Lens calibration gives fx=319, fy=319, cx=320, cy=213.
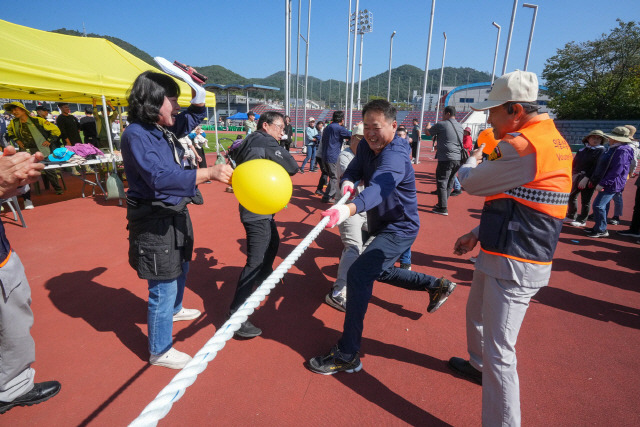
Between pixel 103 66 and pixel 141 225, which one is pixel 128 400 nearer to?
pixel 141 225

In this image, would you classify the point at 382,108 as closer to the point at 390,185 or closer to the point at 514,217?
the point at 390,185

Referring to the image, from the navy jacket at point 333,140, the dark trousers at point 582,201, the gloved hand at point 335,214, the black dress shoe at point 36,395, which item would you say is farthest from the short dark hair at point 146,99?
the dark trousers at point 582,201

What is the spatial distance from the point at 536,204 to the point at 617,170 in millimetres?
6342

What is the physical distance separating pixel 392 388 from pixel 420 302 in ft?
5.05

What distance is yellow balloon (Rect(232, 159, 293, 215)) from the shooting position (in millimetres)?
2014

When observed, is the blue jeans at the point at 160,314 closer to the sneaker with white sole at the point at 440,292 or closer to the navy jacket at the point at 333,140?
the sneaker with white sole at the point at 440,292

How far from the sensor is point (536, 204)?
76.9 inches

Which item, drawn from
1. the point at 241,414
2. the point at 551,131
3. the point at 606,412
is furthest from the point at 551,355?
the point at 241,414

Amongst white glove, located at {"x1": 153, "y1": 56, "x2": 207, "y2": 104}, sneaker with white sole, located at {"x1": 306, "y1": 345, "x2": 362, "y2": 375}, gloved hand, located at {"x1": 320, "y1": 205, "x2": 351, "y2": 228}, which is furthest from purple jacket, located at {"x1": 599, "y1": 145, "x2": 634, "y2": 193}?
white glove, located at {"x1": 153, "y1": 56, "x2": 207, "y2": 104}

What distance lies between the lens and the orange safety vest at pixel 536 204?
1.90 m

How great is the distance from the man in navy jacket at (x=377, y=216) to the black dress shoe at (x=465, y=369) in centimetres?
87

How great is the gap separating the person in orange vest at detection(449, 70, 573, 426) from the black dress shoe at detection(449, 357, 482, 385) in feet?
2.29

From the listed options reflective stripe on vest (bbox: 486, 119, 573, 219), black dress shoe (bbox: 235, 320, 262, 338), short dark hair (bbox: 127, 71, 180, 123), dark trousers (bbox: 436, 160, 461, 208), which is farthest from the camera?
dark trousers (bbox: 436, 160, 461, 208)

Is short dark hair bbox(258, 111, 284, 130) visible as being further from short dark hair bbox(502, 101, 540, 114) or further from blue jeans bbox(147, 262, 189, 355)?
short dark hair bbox(502, 101, 540, 114)
